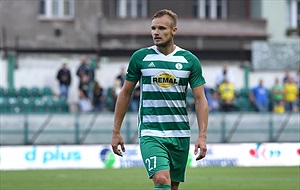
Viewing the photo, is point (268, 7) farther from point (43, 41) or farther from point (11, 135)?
point (11, 135)

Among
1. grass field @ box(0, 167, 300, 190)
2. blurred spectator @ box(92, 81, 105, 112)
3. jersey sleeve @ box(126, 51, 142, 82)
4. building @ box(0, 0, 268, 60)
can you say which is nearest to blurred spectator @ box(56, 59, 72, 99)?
blurred spectator @ box(92, 81, 105, 112)

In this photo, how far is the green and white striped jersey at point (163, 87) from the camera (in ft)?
32.1

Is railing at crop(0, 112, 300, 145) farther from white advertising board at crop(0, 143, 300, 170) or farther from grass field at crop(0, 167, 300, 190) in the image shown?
grass field at crop(0, 167, 300, 190)

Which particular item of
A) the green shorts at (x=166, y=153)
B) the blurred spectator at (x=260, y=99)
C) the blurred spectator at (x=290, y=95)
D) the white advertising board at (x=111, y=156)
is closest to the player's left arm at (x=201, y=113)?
the green shorts at (x=166, y=153)

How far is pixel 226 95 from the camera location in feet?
99.8

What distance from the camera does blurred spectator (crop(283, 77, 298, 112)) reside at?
3159 cm

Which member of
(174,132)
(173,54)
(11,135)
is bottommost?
(11,135)

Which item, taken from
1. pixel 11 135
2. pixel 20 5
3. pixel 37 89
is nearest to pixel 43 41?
pixel 20 5

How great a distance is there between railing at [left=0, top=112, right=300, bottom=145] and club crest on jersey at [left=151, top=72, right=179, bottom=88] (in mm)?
17157

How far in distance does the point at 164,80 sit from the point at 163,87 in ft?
0.24

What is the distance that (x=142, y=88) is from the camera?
9898mm

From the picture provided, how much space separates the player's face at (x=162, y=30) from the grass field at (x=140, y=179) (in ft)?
24.1

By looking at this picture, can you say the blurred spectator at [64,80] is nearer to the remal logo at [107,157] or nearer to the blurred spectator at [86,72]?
the blurred spectator at [86,72]

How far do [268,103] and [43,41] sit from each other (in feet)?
31.6
